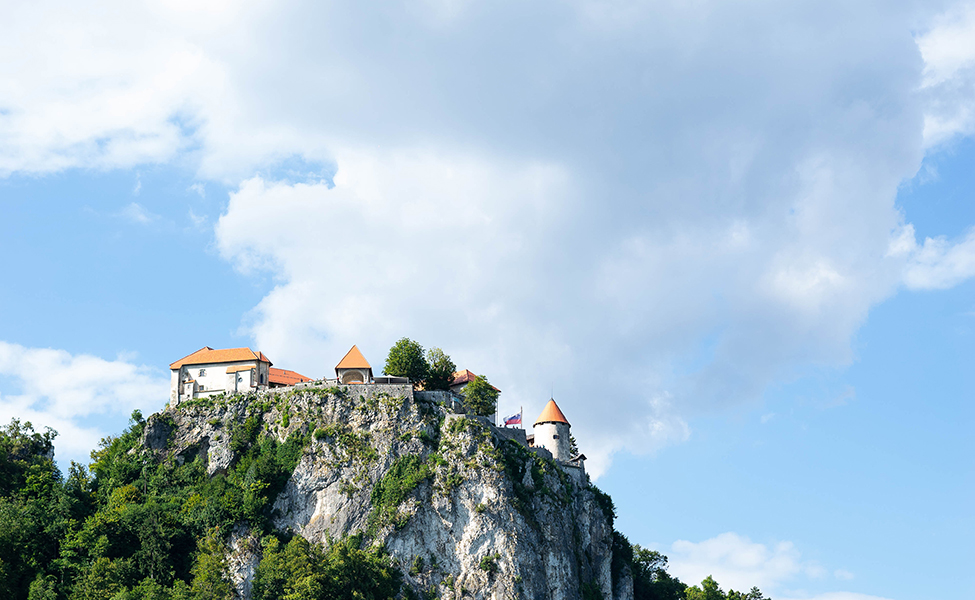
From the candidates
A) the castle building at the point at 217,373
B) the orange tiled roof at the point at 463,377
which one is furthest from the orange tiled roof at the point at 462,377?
the castle building at the point at 217,373

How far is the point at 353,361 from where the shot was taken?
337 feet

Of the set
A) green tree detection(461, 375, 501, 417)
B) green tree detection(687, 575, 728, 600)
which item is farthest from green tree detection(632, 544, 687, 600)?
green tree detection(461, 375, 501, 417)

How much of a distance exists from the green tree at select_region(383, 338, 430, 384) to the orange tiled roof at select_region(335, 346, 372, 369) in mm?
2251

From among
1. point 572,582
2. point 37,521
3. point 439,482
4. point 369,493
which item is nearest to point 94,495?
point 37,521

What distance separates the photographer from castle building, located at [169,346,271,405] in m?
100

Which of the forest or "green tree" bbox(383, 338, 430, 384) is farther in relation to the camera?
"green tree" bbox(383, 338, 430, 384)

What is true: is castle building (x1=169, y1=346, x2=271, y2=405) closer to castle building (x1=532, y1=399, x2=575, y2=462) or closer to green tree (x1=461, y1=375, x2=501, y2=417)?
green tree (x1=461, y1=375, x2=501, y2=417)

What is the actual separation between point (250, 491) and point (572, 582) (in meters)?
28.7

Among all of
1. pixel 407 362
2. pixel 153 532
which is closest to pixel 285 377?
pixel 407 362

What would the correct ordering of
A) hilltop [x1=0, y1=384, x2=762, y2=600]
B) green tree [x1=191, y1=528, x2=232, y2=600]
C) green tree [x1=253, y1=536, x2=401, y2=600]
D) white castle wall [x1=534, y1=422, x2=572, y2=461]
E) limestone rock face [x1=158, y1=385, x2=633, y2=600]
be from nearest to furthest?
green tree [x1=253, y1=536, x2=401, y2=600] < green tree [x1=191, y1=528, x2=232, y2=600] < hilltop [x1=0, y1=384, x2=762, y2=600] < limestone rock face [x1=158, y1=385, x2=633, y2=600] < white castle wall [x1=534, y1=422, x2=572, y2=461]

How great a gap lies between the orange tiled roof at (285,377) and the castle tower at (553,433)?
76.9ft

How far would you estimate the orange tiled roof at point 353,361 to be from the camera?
102 metres

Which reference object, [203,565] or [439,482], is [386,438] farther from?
[203,565]

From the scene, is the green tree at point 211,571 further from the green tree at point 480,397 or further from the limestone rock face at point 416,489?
the green tree at point 480,397
